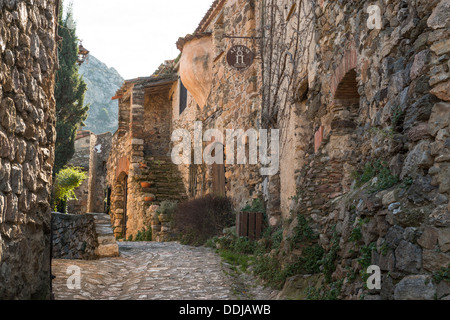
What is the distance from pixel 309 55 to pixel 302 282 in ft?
10.3

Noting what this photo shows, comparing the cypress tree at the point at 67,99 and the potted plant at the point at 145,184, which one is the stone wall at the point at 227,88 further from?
the cypress tree at the point at 67,99

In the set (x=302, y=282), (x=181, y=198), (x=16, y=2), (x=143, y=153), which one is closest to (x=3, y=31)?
(x=16, y=2)

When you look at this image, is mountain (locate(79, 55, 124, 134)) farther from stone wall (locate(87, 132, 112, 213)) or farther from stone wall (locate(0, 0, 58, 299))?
stone wall (locate(0, 0, 58, 299))

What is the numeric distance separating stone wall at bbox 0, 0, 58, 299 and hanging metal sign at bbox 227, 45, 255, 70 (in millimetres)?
5270

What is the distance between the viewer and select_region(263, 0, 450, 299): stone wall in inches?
117

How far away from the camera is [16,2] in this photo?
3295 mm

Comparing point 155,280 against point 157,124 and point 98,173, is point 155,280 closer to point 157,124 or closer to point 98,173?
point 157,124

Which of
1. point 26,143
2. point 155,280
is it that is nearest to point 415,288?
point 26,143

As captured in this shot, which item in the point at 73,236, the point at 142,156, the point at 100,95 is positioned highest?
the point at 100,95

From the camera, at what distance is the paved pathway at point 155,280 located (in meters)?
5.09

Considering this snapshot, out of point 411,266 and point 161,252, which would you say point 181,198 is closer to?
point 161,252

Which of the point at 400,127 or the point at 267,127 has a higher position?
the point at 267,127

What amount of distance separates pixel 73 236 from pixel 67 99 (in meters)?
7.73

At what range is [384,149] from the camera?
378cm
